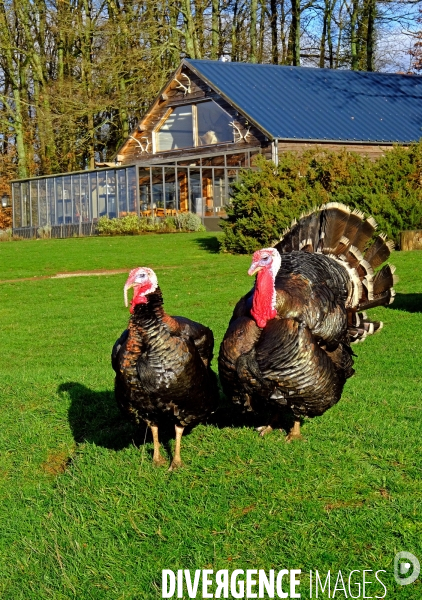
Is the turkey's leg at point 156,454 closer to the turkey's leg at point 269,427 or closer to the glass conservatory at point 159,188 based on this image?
the turkey's leg at point 269,427

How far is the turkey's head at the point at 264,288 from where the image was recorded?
608cm

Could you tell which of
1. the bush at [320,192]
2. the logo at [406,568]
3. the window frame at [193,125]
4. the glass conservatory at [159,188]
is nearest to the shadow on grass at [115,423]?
the logo at [406,568]

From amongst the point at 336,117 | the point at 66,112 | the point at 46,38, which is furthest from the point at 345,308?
the point at 46,38

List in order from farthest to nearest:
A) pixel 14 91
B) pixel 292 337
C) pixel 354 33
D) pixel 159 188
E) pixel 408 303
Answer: pixel 354 33
pixel 14 91
pixel 159 188
pixel 408 303
pixel 292 337

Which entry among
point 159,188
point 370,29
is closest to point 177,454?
point 159,188

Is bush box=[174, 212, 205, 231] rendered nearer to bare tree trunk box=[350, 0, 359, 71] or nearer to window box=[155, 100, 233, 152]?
window box=[155, 100, 233, 152]

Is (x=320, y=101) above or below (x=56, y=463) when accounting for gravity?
above

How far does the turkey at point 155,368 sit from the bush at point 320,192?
1513 centimetres

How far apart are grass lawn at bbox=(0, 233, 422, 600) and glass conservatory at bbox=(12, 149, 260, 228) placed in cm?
2773

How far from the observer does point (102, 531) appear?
5492 mm

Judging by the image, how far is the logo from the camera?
454cm

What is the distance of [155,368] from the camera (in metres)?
6.09

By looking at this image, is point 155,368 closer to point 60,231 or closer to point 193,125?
point 193,125

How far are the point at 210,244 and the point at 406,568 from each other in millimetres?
22350
